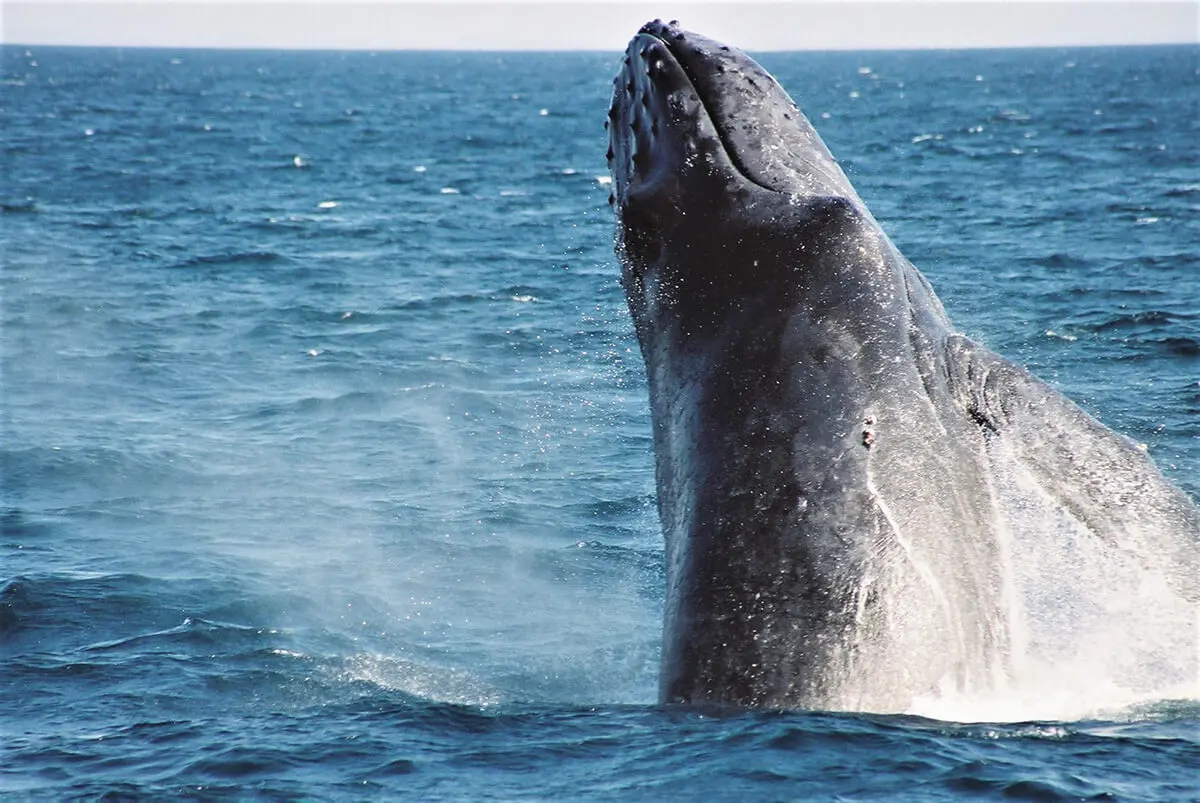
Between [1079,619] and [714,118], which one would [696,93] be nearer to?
[714,118]

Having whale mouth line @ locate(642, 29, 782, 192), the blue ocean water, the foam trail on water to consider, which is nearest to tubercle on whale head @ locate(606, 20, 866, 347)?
whale mouth line @ locate(642, 29, 782, 192)

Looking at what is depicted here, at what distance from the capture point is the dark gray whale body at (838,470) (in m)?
7.32

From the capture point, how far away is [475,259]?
35500 millimetres

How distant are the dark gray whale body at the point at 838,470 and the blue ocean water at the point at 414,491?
1.26 feet

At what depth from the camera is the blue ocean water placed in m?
7.47

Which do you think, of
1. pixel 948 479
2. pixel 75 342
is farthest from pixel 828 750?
pixel 75 342

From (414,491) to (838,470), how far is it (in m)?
9.46

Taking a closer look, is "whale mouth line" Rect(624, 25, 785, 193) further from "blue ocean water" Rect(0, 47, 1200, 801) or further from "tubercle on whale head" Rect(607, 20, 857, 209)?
"blue ocean water" Rect(0, 47, 1200, 801)

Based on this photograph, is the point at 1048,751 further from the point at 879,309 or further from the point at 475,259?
the point at 475,259

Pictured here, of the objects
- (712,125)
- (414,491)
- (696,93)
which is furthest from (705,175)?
(414,491)

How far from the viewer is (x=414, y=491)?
16469 millimetres

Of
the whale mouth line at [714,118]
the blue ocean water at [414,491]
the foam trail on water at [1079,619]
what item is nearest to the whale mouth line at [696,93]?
the whale mouth line at [714,118]

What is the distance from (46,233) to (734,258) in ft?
112

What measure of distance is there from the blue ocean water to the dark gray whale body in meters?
0.38
